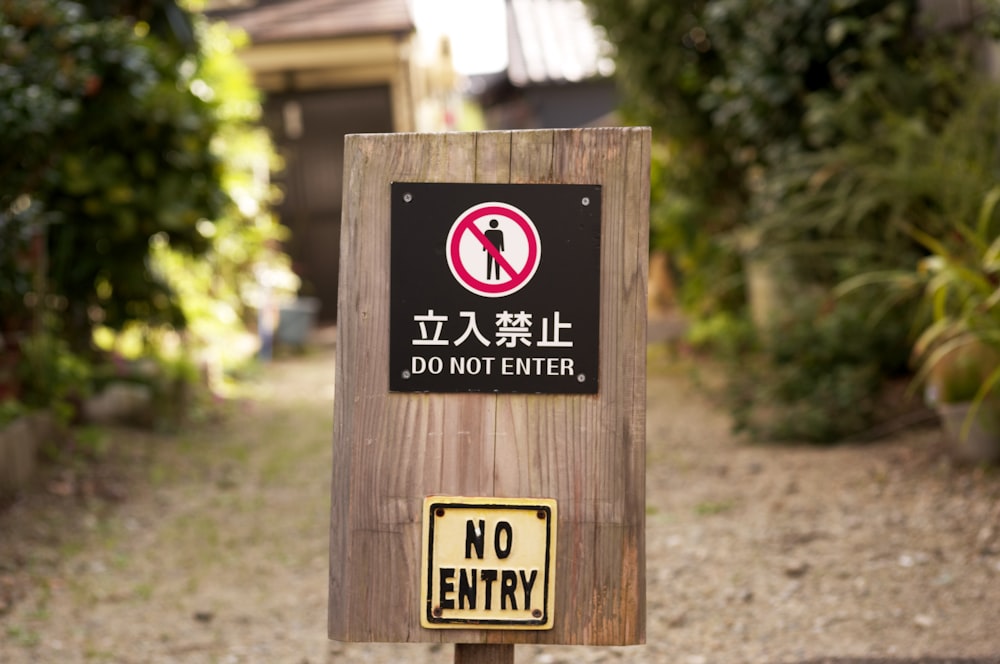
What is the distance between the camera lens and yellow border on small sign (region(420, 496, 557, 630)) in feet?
6.22

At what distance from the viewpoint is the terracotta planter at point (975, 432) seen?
4508mm

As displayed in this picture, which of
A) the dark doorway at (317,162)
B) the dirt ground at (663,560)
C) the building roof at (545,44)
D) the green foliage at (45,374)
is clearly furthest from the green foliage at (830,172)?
the building roof at (545,44)

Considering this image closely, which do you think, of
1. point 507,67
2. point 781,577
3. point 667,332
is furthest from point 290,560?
point 507,67

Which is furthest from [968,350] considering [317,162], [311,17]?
[311,17]

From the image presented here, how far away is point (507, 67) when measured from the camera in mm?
16531

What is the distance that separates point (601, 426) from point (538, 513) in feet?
0.59

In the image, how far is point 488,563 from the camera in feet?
6.25

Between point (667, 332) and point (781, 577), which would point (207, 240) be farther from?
point (667, 332)

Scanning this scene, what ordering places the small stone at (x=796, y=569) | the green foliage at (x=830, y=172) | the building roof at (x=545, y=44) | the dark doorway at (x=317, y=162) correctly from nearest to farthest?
1. the small stone at (x=796, y=569)
2. the green foliage at (x=830, y=172)
3. the dark doorway at (x=317, y=162)
4. the building roof at (x=545, y=44)

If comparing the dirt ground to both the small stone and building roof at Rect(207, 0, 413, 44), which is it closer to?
the small stone

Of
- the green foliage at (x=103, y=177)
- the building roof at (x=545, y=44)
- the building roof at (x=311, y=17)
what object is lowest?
the green foliage at (x=103, y=177)

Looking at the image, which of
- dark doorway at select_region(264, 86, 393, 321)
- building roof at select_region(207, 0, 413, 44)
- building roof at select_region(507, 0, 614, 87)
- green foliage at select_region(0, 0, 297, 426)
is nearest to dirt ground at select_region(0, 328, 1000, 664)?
green foliage at select_region(0, 0, 297, 426)

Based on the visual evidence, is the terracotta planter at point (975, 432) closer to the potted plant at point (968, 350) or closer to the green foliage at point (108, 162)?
the potted plant at point (968, 350)

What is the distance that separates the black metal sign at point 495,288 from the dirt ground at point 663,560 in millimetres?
1585
